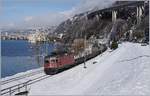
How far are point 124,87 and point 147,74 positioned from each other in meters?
5.99

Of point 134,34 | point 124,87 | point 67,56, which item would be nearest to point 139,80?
point 124,87

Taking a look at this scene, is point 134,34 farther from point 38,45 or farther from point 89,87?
point 89,87

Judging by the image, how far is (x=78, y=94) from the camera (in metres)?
32.0

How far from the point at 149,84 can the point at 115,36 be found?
164865 mm

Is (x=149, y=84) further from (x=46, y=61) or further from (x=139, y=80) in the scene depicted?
(x=46, y=61)

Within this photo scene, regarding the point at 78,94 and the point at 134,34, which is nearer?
the point at 78,94

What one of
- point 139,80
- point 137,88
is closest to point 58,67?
point 139,80

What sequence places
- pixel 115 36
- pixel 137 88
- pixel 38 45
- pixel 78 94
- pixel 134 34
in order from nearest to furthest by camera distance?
pixel 137 88 < pixel 78 94 < pixel 38 45 < pixel 134 34 < pixel 115 36

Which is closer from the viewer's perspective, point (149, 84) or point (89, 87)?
point (149, 84)

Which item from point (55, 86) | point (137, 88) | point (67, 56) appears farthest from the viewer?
point (67, 56)

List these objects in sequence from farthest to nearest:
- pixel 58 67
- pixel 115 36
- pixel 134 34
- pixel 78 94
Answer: pixel 115 36 → pixel 134 34 → pixel 58 67 → pixel 78 94

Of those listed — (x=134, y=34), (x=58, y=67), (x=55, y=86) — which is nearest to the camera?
(x=55, y=86)

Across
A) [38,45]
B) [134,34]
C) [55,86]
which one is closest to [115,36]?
[134,34]

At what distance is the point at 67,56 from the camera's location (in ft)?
211
